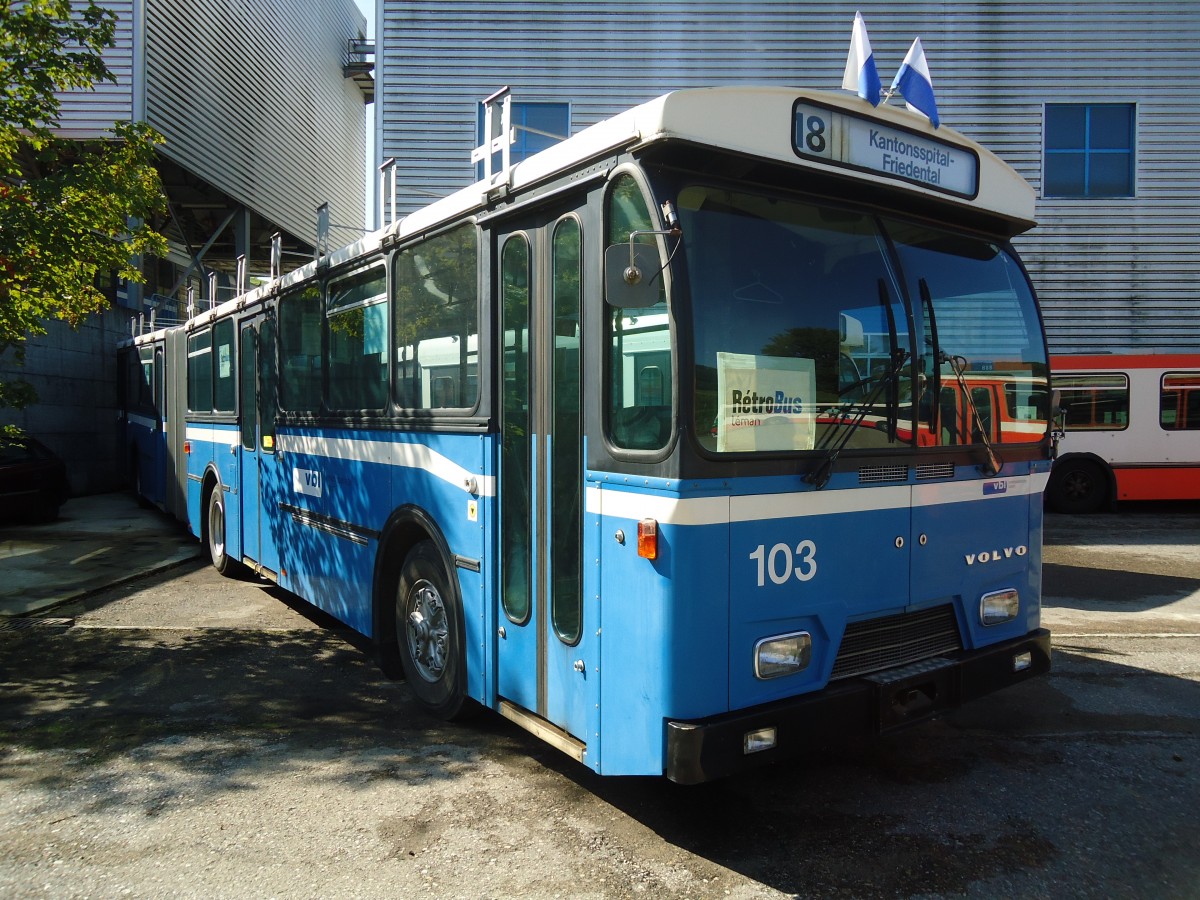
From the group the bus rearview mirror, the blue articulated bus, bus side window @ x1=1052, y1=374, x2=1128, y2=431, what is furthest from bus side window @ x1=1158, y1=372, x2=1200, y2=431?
the bus rearview mirror

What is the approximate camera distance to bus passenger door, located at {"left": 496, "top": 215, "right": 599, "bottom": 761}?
3.94 meters

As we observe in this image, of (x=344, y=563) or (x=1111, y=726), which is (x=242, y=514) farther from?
(x=1111, y=726)

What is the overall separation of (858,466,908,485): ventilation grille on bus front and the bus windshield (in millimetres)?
108

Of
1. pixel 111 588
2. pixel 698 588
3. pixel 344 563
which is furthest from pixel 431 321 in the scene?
pixel 111 588

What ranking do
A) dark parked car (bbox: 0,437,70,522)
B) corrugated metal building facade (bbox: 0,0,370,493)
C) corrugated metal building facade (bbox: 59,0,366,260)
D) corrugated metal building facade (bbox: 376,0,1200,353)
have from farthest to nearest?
corrugated metal building facade (bbox: 59,0,366,260) → corrugated metal building facade (bbox: 0,0,370,493) → corrugated metal building facade (bbox: 376,0,1200,353) → dark parked car (bbox: 0,437,70,522)

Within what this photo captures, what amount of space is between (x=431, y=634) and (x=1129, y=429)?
1376cm

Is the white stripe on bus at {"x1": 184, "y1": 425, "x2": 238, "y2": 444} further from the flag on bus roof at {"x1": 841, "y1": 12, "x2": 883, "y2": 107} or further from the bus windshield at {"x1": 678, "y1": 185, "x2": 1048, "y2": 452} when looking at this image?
the flag on bus roof at {"x1": 841, "y1": 12, "x2": 883, "y2": 107}

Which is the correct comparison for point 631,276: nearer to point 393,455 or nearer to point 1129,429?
point 393,455

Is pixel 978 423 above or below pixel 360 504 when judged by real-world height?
above

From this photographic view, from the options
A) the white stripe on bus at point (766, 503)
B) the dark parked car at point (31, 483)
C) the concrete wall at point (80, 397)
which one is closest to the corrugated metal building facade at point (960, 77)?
the dark parked car at point (31, 483)

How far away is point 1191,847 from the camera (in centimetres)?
378

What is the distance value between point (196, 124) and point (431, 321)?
18.8 meters

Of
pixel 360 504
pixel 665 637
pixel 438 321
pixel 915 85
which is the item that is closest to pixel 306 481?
pixel 360 504

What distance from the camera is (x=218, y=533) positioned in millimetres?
9938
